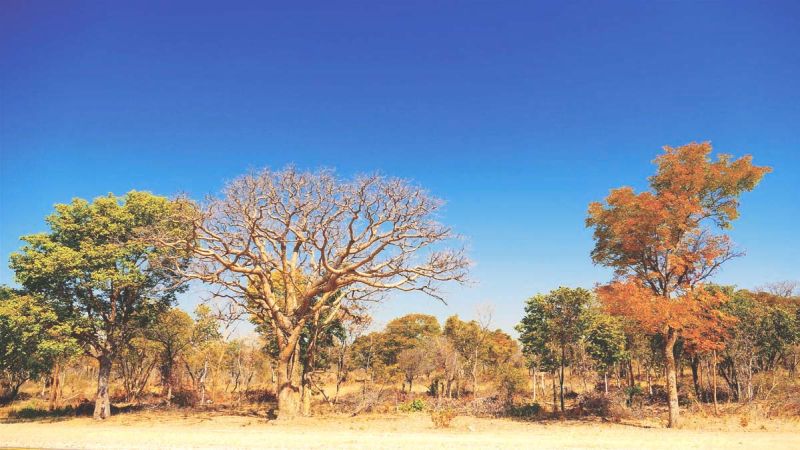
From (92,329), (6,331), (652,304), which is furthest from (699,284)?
(6,331)

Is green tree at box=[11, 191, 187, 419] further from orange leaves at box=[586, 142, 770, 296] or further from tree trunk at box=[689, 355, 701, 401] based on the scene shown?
tree trunk at box=[689, 355, 701, 401]

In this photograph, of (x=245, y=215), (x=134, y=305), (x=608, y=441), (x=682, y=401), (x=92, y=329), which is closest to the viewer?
(x=608, y=441)

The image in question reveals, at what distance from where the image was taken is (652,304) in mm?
16703

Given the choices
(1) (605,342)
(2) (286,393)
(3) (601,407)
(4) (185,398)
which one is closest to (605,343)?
(1) (605,342)

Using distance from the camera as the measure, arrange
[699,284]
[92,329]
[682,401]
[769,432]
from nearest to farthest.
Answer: [769,432] < [699,284] < [92,329] < [682,401]

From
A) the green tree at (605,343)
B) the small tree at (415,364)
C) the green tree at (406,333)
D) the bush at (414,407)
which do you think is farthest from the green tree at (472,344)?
the bush at (414,407)

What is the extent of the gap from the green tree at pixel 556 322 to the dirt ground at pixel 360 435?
5784 millimetres

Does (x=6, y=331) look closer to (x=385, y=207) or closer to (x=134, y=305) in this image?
(x=134, y=305)

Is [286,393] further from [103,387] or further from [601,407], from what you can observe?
[601,407]

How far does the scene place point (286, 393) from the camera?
20.1 meters

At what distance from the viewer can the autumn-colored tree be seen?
1677cm

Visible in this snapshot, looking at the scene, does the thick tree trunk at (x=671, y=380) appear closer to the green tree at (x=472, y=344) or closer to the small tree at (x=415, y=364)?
the green tree at (x=472, y=344)

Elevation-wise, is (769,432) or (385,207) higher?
(385,207)

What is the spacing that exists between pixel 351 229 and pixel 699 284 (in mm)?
13119
